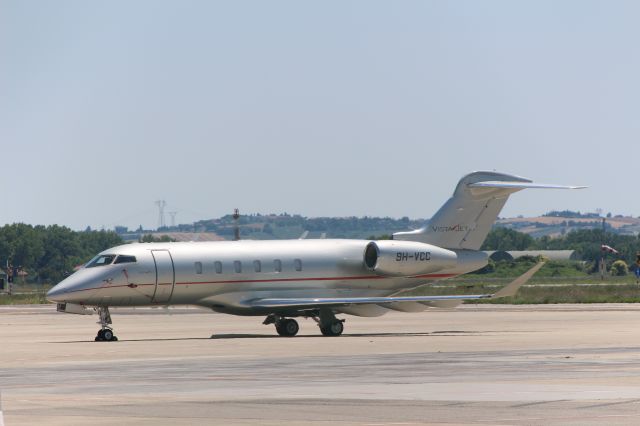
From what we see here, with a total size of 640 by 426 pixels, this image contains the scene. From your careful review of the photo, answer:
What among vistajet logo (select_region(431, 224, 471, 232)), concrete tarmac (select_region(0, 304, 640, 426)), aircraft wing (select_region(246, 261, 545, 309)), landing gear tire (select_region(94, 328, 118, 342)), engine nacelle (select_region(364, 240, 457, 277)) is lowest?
concrete tarmac (select_region(0, 304, 640, 426))

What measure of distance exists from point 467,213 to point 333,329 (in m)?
8.12

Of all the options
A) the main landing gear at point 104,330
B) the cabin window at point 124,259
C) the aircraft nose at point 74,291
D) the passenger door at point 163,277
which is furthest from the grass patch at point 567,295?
the aircraft nose at point 74,291

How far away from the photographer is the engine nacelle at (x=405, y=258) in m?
47.1

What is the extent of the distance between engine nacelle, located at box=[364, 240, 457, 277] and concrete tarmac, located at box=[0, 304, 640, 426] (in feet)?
6.74

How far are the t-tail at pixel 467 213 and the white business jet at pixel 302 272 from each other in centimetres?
4

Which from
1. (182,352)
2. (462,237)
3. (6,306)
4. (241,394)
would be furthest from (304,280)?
(6,306)

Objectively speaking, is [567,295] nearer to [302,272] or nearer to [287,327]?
[302,272]

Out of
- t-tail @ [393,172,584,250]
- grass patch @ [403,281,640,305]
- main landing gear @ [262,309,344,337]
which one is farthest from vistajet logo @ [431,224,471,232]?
grass patch @ [403,281,640,305]

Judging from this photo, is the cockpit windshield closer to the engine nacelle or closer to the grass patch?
the engine nacelle

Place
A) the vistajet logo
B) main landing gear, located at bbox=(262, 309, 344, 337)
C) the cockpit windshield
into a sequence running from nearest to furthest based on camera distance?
the cockpit windshield, main landing gear, located at bbox=(262, 309, 344, 337), the vistajet logo

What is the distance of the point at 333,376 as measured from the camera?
84.9ft

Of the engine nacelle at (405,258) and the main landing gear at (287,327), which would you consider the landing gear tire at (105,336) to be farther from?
the engine nacelle at (405,258)

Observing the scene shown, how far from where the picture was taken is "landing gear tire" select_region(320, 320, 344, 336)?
44.5 meters

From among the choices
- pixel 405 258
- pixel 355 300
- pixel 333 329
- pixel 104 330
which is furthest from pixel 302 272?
pixel 104 330
